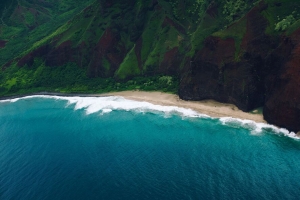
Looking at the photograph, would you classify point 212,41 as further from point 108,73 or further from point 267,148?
point 108,73

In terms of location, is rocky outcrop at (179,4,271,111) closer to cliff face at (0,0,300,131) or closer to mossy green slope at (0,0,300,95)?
cliff face at (0,0,300,131)

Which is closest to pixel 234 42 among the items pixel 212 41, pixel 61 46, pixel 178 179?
pixel 212 41

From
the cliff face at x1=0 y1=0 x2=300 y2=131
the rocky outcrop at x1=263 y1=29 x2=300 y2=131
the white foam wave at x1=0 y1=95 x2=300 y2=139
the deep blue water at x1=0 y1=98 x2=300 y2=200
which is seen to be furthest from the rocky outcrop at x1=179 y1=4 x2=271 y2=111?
the deep blue water at x1=0 y1=98 x2=300 y2=200

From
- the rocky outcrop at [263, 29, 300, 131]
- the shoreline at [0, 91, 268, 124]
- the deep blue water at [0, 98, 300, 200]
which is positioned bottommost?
the deep blue water at [0, 98, 300, 200]

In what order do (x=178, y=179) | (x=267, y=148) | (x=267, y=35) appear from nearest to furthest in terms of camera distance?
(x=178, y=179)
(x=267, y=148)
(x=267, y=35)

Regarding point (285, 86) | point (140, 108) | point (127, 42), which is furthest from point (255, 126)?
point (127, 42)
